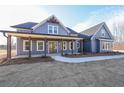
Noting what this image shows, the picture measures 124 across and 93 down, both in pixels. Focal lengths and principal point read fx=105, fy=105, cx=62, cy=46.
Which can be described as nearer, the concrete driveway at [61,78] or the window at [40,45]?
the concrete driveway at [61,78]

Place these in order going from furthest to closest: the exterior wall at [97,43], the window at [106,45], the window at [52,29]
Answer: the window at [106,45]
the exterior wall at [97,43]
the window at [52,29]

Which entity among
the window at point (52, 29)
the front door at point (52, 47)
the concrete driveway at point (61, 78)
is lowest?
the concrete driveway at point (61, 78)

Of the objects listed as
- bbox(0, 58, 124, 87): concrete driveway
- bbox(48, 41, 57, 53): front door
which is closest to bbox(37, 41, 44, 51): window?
bbox(48, 41, 57, 53): front door

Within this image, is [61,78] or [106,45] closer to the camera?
[61,78]

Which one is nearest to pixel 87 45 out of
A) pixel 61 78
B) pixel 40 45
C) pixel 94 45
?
pixel 94 45

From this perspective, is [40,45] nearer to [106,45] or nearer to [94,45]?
[94,45]

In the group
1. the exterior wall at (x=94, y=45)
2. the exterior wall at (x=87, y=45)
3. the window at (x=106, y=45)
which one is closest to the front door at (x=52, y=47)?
the exterior wall at (x=87, y=45)

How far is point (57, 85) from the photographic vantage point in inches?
190

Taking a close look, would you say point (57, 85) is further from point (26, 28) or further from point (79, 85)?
point (26, 28)

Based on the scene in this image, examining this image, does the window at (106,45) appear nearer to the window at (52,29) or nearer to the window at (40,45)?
the window at (52,29)

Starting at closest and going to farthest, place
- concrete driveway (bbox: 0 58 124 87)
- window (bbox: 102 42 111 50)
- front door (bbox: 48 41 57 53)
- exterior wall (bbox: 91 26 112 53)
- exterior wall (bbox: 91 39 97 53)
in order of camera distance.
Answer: concrete driveway (bbox: 0 58 124 87), front door (bbox: 48 41 57 53), exterior wall (bbox: 91 39 97 53), exterior wall (bbox: 91 26 112 53), window (bbox: 102 42 111 50)

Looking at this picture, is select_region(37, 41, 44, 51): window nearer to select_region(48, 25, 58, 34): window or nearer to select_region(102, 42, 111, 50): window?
select_region(48, 25, 58, 34): window

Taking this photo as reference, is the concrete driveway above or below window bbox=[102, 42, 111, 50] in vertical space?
below
